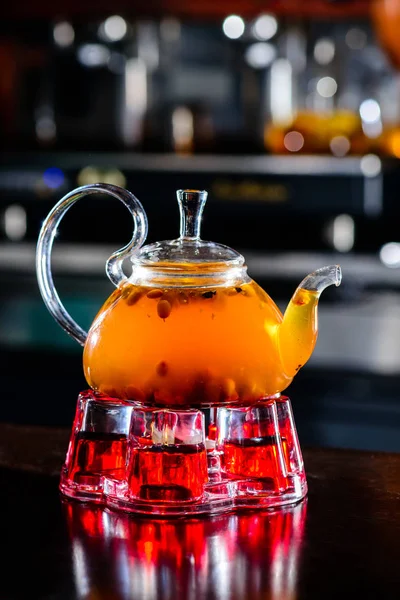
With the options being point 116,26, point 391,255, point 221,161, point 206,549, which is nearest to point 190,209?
point 206,549

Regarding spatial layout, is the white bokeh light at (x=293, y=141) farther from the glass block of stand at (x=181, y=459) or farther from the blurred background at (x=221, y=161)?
the glass block of stand at (x=181, y=459)

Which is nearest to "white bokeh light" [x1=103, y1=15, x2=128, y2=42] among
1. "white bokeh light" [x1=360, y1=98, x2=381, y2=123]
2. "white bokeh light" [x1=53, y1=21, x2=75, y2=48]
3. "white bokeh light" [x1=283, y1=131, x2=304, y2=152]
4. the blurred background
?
the blurred background

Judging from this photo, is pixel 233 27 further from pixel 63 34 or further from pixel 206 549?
pixel 206 549

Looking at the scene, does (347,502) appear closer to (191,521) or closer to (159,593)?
(191,521)

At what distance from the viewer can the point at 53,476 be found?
0.97 metres

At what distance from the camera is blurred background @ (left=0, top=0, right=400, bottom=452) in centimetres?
301

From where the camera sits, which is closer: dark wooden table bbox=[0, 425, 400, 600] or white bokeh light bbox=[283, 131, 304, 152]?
dark wooden table bbox=[0, 425, 400, 600]

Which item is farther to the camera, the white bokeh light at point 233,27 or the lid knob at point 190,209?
the white bokeh light at point 233,27

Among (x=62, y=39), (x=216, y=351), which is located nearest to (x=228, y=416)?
(x=216, y=351)

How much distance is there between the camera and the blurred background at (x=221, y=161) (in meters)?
3.01

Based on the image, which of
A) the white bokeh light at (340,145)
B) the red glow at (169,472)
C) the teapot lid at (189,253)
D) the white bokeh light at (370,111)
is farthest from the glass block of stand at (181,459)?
the white bokeh light at (370,111)

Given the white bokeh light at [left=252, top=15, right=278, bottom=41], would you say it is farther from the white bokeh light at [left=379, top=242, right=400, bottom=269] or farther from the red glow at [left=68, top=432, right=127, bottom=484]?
the red glow at [left=68, top=432, right=127, bottom=484]

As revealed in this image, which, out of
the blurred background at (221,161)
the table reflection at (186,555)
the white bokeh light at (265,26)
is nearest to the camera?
the table reflection at (186,555)

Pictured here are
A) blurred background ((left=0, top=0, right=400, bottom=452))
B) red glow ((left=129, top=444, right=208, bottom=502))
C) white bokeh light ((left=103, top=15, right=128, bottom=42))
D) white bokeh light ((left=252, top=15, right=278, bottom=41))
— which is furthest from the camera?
white bokeh light ((left=103, top=15, right=128, bottom=42))
